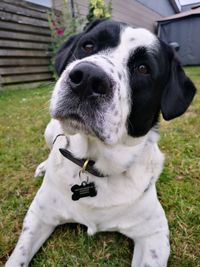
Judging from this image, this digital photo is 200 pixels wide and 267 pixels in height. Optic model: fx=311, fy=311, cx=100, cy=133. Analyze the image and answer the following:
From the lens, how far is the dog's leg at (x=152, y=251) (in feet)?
4.76

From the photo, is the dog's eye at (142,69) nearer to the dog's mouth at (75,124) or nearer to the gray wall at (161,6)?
the dog's mouth at (75,124)

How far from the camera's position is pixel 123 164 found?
1.58 m

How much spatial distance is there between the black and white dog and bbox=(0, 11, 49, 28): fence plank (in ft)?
17.4

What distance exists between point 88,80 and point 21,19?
20.8 feet

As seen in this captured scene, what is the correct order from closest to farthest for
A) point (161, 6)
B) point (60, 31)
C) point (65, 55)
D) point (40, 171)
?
1. point (65, 55)
2. point (40, 171)
3. point (60, 31)
4. point (161, 6)

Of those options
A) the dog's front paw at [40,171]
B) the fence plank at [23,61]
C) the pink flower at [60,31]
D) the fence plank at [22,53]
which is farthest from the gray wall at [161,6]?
the dog's front paw at [40,171]

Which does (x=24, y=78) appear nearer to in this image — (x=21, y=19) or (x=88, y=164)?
(x=21, y=19)

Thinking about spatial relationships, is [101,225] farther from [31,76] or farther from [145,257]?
[31,76]

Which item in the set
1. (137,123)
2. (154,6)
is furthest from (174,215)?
(154,6)

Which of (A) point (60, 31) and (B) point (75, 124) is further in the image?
(A) point (60, 31)

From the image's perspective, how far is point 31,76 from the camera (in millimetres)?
7023

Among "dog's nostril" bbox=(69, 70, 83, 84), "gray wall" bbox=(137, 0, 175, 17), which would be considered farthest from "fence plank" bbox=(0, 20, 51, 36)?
"gray wall" bbox=(137, 0, 175, 17)

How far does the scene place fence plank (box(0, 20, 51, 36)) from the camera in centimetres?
638

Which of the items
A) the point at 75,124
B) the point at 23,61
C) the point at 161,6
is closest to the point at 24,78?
the point at 23,61
